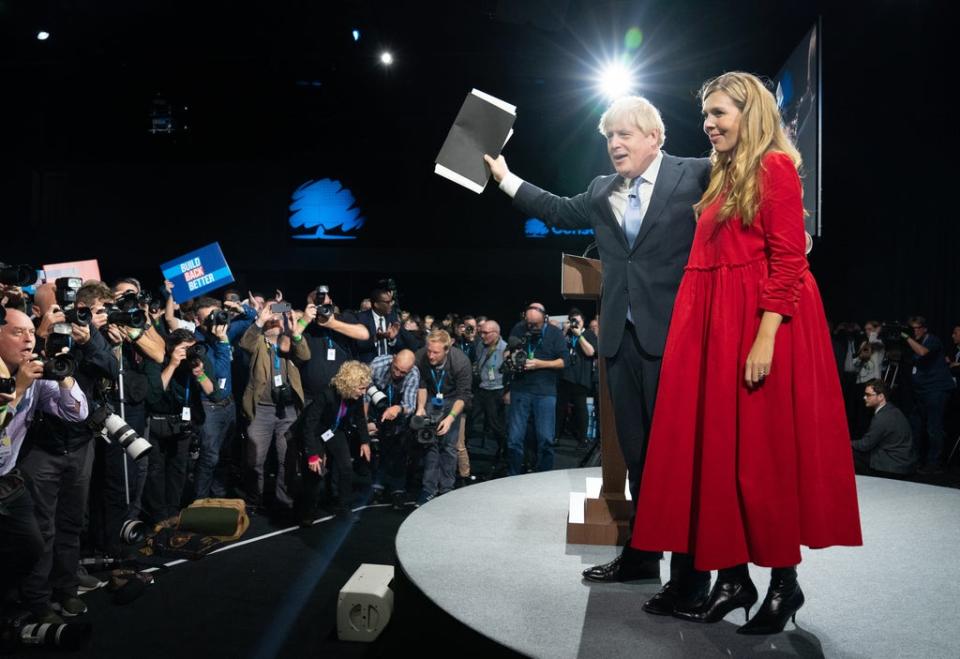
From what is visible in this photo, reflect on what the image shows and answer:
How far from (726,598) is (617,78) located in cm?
935

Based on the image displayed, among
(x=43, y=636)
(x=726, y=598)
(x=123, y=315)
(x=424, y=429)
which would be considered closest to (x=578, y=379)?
(x=424, y=429)

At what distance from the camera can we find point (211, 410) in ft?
18.6

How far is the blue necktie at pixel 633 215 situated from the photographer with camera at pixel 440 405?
3.63m

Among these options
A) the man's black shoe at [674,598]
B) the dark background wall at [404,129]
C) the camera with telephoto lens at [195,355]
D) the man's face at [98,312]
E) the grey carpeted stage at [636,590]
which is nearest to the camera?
the grey carpeted stage at [636,590]

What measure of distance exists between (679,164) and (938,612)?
1589 mm

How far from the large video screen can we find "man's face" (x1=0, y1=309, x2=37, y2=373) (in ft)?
13.7

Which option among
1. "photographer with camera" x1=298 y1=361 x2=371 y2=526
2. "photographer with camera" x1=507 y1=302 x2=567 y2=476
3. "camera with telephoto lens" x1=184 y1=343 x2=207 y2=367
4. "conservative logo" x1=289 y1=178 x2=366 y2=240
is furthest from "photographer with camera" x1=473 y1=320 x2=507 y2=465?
"conservative logo" x1=289 y1=178 x2=366 y2=240

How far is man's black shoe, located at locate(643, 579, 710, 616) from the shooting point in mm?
2141

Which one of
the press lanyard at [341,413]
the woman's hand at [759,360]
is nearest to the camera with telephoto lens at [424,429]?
the press lanyard at [341,413]

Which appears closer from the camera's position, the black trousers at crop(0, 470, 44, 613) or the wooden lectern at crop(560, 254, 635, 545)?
the wooden lectern at crop(560, 254, 635, 545)

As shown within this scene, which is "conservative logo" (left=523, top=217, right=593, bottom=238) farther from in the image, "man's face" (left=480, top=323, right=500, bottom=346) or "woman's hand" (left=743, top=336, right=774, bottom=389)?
"woman's hand" (left=743, top=336, right=774, bottom=389)

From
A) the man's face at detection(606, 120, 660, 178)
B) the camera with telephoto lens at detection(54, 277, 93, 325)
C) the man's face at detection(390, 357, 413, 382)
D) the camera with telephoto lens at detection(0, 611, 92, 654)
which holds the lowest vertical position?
the camera with telephoto lens at detection(0, 611, 92, 654)

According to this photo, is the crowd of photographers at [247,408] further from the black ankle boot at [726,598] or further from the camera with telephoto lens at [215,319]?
the black ankle boot at [726,598]

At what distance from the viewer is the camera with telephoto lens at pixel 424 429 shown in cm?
569
